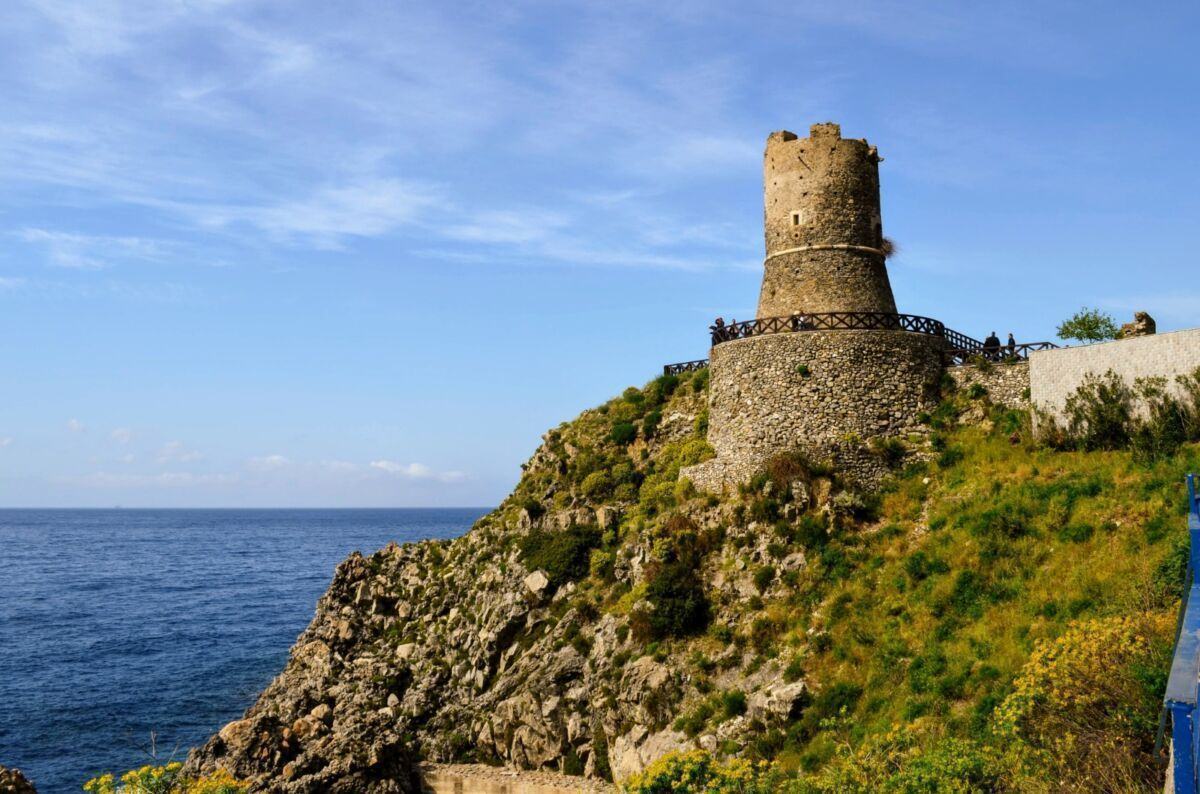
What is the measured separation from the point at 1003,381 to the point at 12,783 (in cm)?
3962

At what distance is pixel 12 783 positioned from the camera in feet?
98.6

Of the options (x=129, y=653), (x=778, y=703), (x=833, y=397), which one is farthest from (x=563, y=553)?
(x=129, y=653)

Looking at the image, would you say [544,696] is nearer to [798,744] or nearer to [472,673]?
[472,673]

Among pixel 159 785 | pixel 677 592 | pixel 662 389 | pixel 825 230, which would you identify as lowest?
pixel 159 785

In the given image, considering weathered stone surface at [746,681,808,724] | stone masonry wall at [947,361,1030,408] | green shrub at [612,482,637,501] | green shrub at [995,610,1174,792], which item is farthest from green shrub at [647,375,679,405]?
green shrub at [995,610,1174,792]

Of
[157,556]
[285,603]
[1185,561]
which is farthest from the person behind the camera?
[157,556]

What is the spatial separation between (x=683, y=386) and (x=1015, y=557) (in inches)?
849

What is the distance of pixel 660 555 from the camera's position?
35.9 meters

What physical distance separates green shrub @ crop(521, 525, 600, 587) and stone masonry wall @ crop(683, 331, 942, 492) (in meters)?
6.76

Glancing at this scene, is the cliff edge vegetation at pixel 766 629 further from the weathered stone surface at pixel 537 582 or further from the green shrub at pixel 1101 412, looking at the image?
the green shrub at pixel 1101 412

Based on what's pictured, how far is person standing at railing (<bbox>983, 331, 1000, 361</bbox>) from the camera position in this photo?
3719 centimetres

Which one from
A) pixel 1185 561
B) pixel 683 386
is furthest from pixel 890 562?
pixel 683 386

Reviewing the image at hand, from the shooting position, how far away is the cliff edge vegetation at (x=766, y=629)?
742 inches

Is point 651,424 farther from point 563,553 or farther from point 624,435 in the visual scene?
point 563,553
